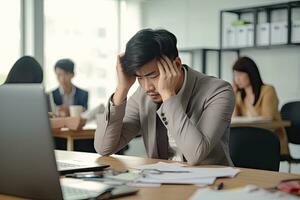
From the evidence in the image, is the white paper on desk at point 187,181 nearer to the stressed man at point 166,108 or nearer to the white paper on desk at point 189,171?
the white paper on desk at point 189,171

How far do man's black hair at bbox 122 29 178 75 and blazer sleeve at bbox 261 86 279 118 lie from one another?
2.41 m

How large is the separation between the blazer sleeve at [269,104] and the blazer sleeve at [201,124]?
2.32 m

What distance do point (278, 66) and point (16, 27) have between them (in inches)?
120

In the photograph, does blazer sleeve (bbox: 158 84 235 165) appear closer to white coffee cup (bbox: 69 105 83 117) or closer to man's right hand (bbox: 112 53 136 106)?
man's right hand (bbox: 112 53 136 106)

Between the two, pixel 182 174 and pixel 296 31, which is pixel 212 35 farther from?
pixel 182 174

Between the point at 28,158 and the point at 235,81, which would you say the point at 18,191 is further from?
the point at 235,81

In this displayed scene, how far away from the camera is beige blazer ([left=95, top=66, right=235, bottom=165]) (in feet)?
5.25

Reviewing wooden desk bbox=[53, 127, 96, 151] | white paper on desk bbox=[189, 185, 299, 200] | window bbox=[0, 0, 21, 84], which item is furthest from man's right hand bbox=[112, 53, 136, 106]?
window bbox=[0, 0, 21, 84]

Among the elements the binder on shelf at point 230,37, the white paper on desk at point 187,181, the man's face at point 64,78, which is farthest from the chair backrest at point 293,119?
the white paper on desk at point 187,181

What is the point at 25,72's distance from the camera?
313cm

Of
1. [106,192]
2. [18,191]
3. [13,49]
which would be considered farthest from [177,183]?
[13,49]

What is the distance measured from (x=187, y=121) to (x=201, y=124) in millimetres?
106

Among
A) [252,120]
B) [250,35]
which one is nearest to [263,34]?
[250,35]

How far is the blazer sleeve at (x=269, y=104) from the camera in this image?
13.1 feet
